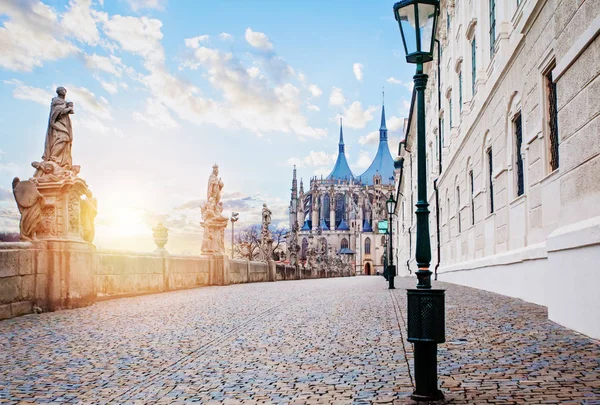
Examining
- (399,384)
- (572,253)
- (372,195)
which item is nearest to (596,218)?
(572,253)

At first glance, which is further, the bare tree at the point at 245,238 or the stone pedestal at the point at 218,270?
the bare tree at the point at 245,238

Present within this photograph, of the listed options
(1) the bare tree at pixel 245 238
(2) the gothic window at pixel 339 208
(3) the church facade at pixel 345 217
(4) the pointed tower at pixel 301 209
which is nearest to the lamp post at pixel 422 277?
(1) the bare tree at pixel 245 238

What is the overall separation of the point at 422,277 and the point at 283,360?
77.6 inches

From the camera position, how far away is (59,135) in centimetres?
1231

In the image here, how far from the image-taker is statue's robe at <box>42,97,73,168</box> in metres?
12.3

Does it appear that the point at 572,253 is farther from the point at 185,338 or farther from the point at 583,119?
the point at 185,338

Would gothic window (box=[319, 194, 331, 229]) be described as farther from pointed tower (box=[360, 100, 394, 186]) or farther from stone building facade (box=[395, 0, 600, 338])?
stone building facade (box=[395, 0, 600, 338])

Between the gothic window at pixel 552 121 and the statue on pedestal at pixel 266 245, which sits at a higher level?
the gothic window at pixel 552 121

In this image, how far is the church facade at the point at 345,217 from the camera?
132000mm

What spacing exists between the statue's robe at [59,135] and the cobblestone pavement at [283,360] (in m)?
3.47

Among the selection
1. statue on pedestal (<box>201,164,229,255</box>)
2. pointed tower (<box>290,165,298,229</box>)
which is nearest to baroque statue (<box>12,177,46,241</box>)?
statue on pedestal (<box>201,164,229,255</box>)

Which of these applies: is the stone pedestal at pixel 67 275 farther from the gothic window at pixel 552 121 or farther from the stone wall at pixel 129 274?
the gothic window at pixel 552 121

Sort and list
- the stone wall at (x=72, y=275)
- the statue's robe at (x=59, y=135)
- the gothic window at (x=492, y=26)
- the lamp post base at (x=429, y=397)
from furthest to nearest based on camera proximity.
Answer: the gothic window at (x=492, y=26)
the statue's robe at (x=59, y=135)
the stone wall at (x=72, y=275)
the lamp post base at (x=429, y=397)

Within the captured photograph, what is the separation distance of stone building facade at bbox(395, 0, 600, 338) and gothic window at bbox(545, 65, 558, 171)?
0.7 inches
